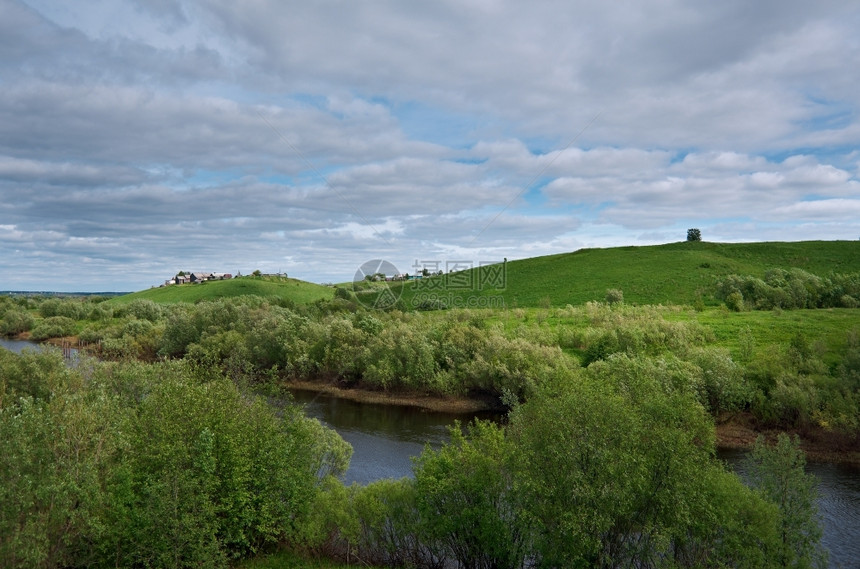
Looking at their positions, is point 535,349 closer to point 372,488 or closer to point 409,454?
point 409,454

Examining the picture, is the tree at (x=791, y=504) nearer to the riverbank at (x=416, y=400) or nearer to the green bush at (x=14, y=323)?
the riverbank at (x=416, y=400)

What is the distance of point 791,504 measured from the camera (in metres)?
22.9

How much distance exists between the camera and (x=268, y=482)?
24688 mm

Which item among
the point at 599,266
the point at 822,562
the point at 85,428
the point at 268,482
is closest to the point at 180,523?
the point at 268,482

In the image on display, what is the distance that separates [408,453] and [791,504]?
28.7 metres

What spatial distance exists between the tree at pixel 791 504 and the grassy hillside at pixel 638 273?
68.0 metres

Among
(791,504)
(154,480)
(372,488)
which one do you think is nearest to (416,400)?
(372,488)

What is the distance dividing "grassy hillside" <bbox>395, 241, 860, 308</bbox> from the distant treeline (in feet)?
20.0

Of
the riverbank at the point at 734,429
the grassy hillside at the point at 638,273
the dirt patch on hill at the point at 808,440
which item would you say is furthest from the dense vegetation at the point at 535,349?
the grassy hillside at the point at 638,273

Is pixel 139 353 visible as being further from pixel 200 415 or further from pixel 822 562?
pixel 822 562

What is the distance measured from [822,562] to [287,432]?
80.6 feet

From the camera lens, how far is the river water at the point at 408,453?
98.5 feet

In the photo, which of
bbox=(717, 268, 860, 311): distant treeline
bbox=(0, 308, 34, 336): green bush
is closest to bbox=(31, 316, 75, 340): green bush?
bbox=(0, 308, 34, 336): green bush

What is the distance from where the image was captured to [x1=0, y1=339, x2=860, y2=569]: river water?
1182 inches
